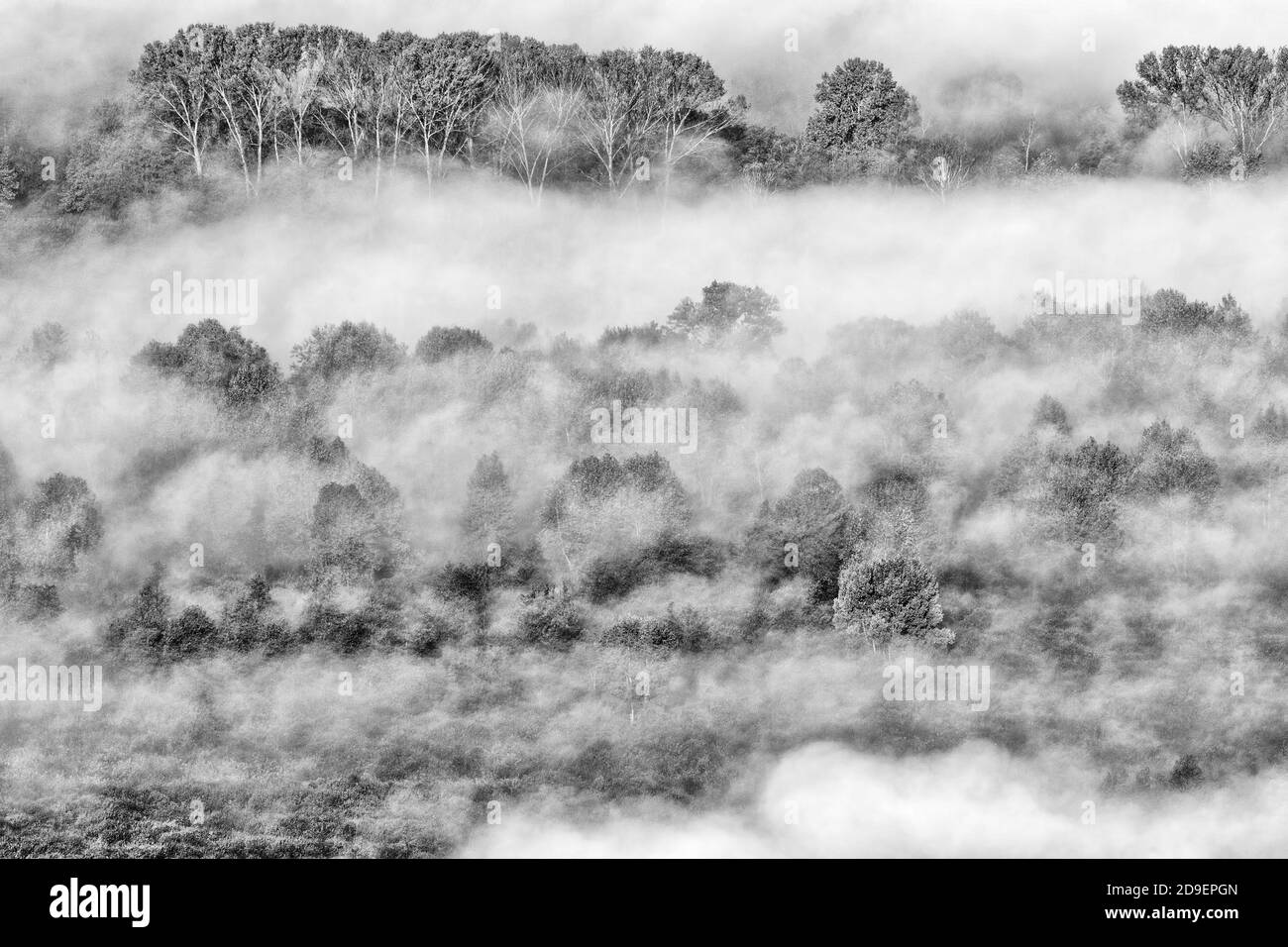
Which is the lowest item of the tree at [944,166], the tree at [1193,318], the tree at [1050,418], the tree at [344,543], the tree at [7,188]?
the tree at [344,543]

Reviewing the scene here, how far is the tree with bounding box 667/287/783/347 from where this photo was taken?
110875 millimetres

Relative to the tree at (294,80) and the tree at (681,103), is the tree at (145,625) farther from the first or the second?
the tree at (681,103)

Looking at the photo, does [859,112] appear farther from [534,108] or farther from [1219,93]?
[1219,93]

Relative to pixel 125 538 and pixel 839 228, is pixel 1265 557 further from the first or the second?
pixel 125 538

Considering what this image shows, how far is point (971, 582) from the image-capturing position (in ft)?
328

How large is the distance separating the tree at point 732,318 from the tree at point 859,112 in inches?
717

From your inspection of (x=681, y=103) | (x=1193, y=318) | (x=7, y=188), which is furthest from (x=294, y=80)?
(x=1193, y=318)

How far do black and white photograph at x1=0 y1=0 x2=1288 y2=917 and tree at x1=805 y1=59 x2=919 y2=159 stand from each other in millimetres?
312

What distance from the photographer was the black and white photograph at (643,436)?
297ft

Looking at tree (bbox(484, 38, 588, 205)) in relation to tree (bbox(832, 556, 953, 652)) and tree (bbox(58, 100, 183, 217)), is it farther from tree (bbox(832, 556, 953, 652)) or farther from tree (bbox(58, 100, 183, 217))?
tree (bbox(832, 556, 953, 652))

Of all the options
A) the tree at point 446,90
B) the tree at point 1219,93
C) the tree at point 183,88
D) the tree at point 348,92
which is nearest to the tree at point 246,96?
the tree at point 183,88

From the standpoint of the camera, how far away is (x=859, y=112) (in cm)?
12694

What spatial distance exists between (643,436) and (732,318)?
9550mm

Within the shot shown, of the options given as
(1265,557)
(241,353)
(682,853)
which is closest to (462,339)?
(241,353)
